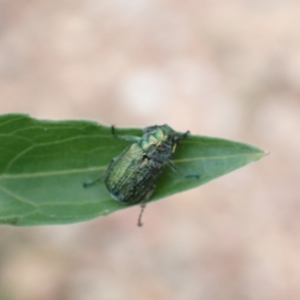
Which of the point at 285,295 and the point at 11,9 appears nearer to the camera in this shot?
the point at 285,295

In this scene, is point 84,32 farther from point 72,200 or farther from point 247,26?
point 72,200

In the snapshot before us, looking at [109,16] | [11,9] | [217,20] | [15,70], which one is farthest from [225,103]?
[11,9]

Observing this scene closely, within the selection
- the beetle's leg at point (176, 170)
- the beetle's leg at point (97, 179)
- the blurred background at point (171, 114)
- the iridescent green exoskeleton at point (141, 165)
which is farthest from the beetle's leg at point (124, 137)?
the blurred background at point (171, 114)

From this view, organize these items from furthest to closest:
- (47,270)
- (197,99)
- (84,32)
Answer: (84,32) → (197,99) → (47,270)

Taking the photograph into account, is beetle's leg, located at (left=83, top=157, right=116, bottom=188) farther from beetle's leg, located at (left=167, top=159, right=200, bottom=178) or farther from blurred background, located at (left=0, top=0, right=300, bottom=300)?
blurred background, located at (left=0, top=0, right=300, bottom=300)

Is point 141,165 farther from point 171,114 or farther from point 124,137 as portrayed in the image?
point 171,114

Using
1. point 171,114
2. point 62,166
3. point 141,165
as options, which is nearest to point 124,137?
point 62,166

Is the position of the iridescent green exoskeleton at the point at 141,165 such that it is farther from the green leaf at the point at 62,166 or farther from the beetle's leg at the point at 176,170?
the green leaf at the point at 62,166
